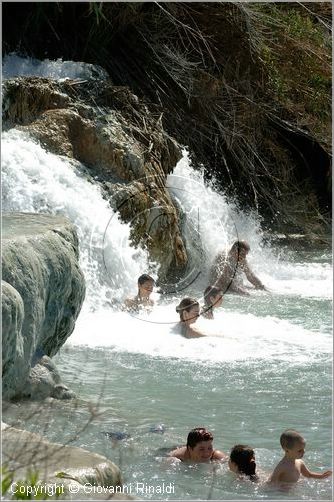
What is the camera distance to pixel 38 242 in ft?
17.9

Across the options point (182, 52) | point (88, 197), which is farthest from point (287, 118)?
point (88, 197)

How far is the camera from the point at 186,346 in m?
7.65

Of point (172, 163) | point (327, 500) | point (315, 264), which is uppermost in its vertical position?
point (172, 163)

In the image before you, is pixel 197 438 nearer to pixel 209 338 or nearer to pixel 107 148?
pixel 209 338

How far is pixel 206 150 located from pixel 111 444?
30.9ft

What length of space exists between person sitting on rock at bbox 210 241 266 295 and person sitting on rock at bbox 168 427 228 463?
528 cm

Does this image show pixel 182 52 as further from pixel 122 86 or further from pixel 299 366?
pixel 299 366

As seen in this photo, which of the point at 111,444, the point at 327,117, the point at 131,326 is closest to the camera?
the point at 111,444

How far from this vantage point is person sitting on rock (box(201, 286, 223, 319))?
8.57m

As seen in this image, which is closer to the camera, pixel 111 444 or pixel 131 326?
pixel 111 444

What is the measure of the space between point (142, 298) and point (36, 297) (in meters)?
3.76

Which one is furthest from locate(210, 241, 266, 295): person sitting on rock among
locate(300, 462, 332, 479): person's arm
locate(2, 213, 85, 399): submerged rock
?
locate(300, 462, 332, 479): person's arm

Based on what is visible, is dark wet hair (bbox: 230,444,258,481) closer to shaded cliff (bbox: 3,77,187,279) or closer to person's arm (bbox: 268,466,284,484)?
person's arm (bbox: 268,466,284,484)

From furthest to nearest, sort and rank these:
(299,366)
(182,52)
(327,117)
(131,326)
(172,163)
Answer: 1. (327,117)
2. (182,52)
3. (172,163)
4. (131,326)
5. (299,366)
